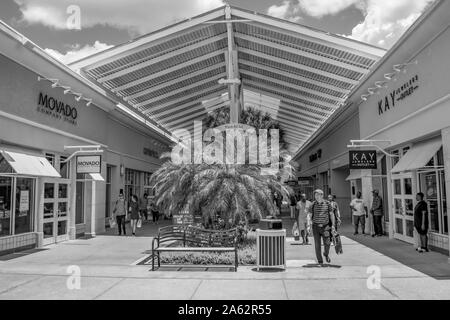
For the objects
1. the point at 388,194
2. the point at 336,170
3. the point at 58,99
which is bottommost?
the point at 388,194

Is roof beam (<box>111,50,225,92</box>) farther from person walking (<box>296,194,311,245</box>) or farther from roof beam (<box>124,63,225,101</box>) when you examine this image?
person walking (<box>296,194,311,245</box>)

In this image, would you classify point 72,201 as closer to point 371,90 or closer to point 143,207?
point 143,207

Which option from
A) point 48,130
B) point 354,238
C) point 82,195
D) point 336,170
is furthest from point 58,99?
→ point 336,170

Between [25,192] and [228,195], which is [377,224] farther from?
[25,192]

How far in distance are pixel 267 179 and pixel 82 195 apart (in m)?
7.88

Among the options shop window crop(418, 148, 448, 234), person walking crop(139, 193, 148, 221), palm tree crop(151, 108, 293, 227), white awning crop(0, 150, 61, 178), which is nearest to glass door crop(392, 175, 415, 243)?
shop window crop(418, 148, 448, 234)

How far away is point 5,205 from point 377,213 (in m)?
11.7

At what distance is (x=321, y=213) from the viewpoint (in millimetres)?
9367

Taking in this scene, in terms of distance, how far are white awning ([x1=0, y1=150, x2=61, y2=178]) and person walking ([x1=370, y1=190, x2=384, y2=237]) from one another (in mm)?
10505

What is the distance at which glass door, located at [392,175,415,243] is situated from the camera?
13.0 meters

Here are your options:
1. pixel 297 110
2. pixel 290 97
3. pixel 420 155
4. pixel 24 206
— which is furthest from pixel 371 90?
pixel 24 206

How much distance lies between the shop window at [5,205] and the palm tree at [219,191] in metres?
3.99

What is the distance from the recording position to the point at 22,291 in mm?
7105

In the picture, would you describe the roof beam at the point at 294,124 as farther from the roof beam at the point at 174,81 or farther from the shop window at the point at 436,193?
the shop window at the point at 436,193
